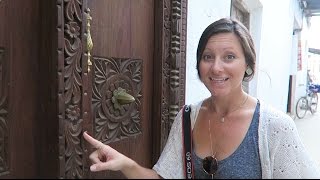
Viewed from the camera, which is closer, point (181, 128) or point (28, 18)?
point (28, 18)

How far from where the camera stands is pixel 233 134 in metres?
1.11

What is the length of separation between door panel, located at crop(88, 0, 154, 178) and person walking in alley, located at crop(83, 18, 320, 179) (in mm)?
336

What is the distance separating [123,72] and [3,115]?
1.93 ft

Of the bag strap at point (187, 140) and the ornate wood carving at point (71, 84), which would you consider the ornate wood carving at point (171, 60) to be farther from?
the ornate wood carving at point (71, 84)

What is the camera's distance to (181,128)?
3.89 ft

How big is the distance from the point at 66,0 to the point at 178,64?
0.78 metres

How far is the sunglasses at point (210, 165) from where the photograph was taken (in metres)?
1.05

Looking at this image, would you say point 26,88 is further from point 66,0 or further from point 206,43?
point 206,43

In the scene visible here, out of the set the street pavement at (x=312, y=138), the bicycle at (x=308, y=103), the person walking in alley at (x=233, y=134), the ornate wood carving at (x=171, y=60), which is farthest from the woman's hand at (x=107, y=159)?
the bicycle at (x=308, y=103)

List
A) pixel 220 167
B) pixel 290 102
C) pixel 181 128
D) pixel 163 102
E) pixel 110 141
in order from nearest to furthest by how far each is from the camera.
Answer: pixel 220 167 → pixel 181 128 → pixel 110 141 → pixel 163 102 → pixel 290 102

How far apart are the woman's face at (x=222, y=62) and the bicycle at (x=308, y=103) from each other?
509 centimetres

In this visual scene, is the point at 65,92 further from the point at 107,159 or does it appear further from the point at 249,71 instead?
the point at 249,71

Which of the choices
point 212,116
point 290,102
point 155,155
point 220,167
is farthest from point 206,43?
point 290,102

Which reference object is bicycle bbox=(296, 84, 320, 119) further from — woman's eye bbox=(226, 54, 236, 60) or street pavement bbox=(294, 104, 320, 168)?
woman's eye bbox=(226, 54, 236, 60)
